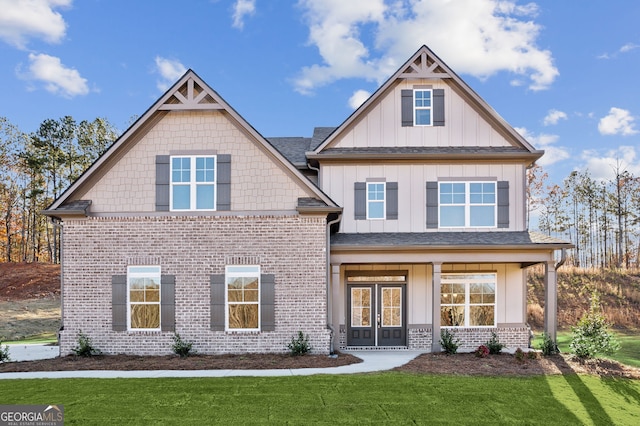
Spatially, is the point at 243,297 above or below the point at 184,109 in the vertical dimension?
below

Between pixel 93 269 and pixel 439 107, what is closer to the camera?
pixel 93 269

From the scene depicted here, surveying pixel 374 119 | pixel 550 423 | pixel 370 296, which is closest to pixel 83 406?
pixel 550 423

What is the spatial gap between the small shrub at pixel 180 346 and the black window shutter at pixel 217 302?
84cm

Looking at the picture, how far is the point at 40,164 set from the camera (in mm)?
37312

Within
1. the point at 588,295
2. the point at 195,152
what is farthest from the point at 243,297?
the point at 588,295

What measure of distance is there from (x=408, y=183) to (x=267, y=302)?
6038mm

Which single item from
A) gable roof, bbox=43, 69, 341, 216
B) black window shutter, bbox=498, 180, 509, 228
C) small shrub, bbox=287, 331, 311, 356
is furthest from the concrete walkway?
black window shutter, bbox=498, 180, 509, 228

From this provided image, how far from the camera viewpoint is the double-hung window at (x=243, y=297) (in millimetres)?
13648

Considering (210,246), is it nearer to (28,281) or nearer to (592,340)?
(592,340)

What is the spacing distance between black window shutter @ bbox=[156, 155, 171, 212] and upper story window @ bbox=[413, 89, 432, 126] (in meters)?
8.06

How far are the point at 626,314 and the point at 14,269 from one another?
38956 millimetres

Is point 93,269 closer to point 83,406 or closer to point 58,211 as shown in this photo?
point 58,211

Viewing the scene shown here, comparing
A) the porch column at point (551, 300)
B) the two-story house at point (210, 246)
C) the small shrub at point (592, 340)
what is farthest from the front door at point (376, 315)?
the small shrub at point (592, 340)

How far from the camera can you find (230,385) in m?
10.0
